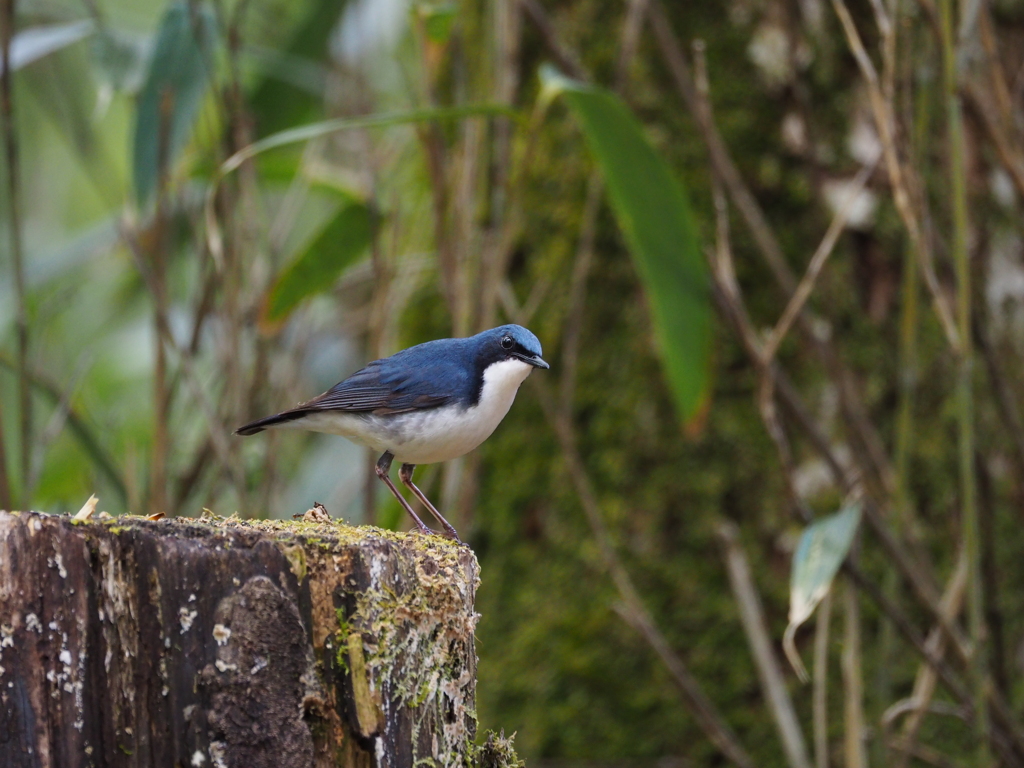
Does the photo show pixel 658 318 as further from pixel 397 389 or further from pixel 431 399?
pixel 397 389

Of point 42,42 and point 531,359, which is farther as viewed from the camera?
point 42,42

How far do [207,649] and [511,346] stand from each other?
1891mm

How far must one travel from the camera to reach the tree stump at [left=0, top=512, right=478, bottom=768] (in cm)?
186

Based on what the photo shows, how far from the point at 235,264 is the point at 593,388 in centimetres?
181

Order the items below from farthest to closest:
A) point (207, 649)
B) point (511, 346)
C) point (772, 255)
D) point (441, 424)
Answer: point (772, 255) → point (511, 346) → point (441, 424) → point (207, 649)

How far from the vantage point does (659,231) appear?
373cm

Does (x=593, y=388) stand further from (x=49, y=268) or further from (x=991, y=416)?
(x=49, y=268)

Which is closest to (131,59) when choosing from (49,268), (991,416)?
(49,268)

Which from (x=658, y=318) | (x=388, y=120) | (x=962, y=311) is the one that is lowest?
(x=962, y=311)

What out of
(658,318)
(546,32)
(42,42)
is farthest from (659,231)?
(42,42)

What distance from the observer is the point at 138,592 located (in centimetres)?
193

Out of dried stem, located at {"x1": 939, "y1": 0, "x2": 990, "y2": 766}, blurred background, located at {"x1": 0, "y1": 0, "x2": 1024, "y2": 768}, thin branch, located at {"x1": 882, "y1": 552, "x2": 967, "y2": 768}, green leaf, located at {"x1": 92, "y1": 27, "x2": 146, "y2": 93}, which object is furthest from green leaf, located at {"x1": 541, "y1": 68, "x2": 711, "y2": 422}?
green leaf, located at {"x1": 92, "y1": 27, "x2": 146, "y2": 93}

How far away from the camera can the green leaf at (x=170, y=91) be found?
12.9 ft

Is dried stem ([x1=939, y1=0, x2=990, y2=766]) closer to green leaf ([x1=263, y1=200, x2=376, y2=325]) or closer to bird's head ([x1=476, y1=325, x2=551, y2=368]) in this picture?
bird's head ([x1=476, y1=325, x2=551, y2=368])
